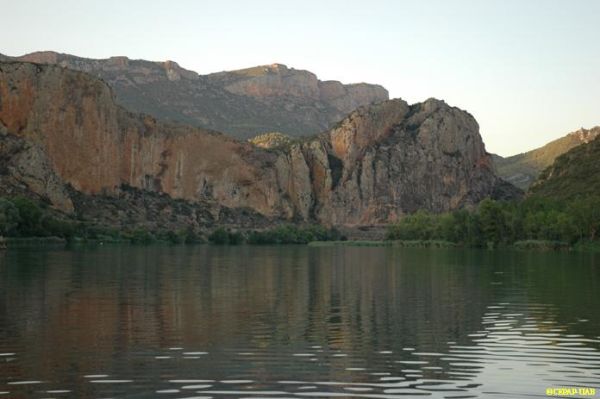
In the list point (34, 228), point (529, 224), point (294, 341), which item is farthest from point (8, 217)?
point (294, 341)

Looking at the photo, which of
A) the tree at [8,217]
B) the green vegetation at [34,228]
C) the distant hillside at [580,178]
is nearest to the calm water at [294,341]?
the tree at [8,217]

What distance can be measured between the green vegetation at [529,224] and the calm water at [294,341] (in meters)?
88.5

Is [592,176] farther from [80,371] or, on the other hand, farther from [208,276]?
[80,371]

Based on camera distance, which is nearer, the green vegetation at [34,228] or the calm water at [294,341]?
the calm water at [294,341]

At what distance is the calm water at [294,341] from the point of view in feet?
63.2

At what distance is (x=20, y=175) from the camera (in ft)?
648

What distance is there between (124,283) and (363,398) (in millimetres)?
Answer: 37913

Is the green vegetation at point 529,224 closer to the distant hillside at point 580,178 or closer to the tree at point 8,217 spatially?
the distant hillside at point 580,178

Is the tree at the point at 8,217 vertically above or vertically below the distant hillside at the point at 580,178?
below

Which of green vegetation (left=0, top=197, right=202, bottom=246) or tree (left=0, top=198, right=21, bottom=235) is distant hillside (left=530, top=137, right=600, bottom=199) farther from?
tree (left=0, top=198, right=21, bottom=235)

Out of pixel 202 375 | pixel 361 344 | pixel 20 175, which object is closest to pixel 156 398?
pixel 202 375

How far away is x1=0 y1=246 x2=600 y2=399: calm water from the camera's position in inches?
758

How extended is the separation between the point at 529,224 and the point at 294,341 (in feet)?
418

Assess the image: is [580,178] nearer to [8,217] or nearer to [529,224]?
[529,224]
